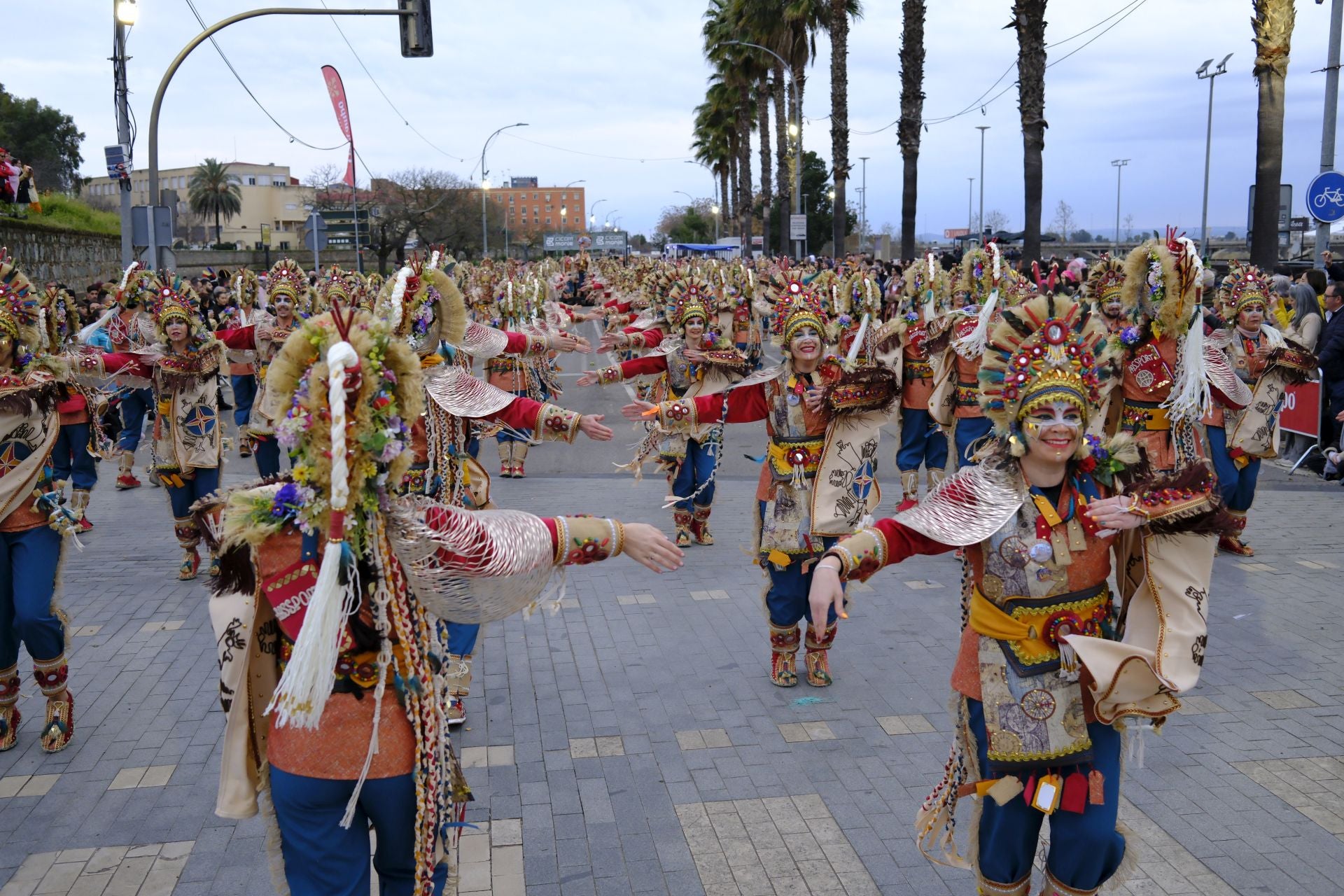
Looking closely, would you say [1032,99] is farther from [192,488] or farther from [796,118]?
[796,118]

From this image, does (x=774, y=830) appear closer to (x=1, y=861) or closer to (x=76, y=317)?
(x=1, y=861)

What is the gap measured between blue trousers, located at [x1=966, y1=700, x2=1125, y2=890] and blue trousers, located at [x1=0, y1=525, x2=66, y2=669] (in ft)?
15.4

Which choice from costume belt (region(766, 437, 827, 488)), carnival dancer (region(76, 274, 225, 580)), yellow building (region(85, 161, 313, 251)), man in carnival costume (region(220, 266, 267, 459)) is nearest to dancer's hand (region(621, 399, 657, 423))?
costume belt (region(766, 437, 827, 488))

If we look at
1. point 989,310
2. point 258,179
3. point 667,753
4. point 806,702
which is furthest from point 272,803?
point 258,179

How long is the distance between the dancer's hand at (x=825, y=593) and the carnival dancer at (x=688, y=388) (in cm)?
570

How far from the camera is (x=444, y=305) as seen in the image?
611cm

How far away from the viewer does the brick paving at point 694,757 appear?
4723mm

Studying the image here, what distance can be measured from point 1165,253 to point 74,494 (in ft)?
27.2

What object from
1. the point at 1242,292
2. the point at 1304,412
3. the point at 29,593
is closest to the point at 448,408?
the point at 29,593

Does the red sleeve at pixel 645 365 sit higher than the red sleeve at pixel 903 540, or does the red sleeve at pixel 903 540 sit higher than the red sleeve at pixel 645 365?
the red sleeve at pixel 645 365

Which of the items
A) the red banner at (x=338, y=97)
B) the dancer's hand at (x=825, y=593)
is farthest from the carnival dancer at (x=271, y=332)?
the red banner at (x=338, y=97)

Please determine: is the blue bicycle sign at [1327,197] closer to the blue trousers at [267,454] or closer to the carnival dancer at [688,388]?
the carnival dancer at [688,388]

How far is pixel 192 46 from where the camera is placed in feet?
46.0

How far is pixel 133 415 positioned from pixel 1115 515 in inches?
504
